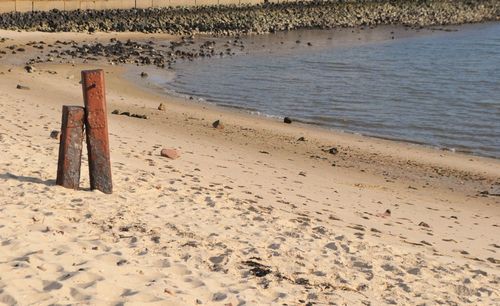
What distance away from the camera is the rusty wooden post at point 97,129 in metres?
8.63

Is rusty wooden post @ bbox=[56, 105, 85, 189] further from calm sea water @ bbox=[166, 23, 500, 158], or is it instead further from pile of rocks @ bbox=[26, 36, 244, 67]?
pile of rocks @ bbox=[26, 36, 244, 67]

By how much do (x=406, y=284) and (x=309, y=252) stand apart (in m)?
1.03

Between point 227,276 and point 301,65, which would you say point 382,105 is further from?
point 227,276

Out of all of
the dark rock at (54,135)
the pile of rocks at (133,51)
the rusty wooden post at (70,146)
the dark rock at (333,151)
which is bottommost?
the dark rock at (333,151)

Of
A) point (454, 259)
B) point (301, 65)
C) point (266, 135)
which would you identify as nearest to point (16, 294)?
point (454, 259)

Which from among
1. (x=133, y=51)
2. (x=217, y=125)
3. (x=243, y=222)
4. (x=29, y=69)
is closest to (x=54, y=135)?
(x=243, y=222)

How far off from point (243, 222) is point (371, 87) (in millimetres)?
16931

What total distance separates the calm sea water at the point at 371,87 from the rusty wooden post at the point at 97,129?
30.6 feet

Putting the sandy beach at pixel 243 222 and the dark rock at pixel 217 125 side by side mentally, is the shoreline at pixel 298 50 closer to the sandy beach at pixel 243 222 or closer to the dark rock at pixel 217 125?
the sandy beach at pixel 243 222

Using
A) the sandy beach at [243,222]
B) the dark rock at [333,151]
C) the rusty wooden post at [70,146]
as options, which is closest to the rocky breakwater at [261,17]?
the sandy beach at [243,222]

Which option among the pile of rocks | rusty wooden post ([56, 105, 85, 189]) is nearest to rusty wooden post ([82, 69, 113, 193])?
rusty wooden post ([56, 105, 85, 189])

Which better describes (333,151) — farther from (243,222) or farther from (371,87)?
(371,87)

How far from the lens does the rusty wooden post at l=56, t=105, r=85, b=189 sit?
877cm

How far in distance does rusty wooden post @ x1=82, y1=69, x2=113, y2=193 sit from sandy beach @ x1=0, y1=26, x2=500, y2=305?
19 cm
